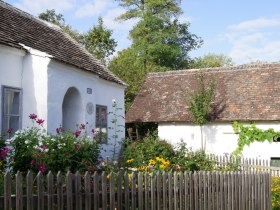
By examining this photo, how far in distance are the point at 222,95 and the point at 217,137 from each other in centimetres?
276

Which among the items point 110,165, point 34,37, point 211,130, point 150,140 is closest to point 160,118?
point 211,130

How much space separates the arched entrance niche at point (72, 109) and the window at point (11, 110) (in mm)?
2726

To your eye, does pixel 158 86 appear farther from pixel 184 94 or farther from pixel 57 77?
pixel 57 77

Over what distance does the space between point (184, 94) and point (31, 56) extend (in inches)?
489

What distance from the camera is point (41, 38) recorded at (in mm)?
14047

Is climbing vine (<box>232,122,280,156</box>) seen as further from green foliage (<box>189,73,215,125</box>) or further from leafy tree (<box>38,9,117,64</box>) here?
leafy tree (<box>38,9,117,64</box>)

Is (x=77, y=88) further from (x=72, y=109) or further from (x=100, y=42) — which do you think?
(x=100, y=42)

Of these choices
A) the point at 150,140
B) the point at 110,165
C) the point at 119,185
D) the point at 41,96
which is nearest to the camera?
the point at 119,185

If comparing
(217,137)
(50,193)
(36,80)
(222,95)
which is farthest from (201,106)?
(50,193)

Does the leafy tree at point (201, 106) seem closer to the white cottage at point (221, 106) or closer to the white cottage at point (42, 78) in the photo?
the white cottage at point (221, 106)

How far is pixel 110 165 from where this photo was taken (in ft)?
27.7

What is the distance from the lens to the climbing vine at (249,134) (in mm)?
18766

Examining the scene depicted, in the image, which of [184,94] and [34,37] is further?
[184,94]

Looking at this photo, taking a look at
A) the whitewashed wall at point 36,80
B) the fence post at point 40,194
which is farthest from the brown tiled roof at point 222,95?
the fence post at point 40,194
